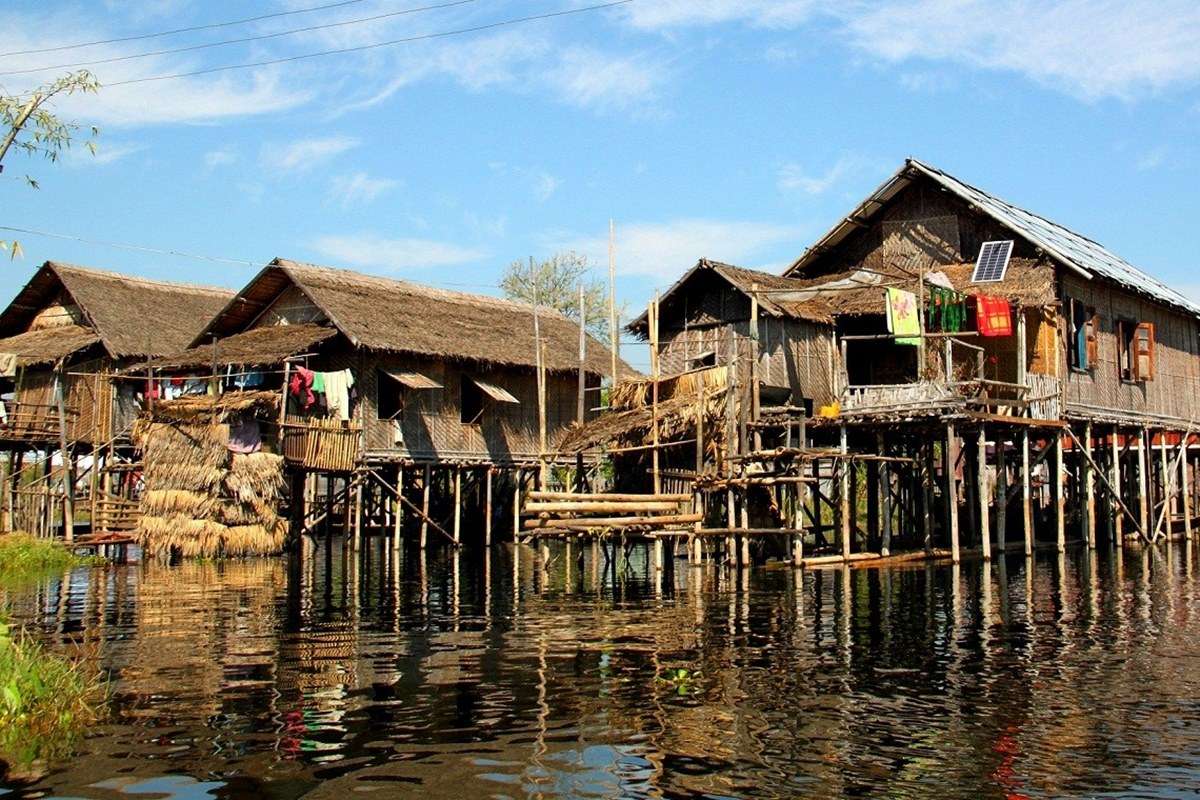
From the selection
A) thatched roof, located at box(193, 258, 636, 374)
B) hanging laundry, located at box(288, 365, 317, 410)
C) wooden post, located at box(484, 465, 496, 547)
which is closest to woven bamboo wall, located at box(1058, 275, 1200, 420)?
thatched roof, located at box(193, 258, 636, 374)

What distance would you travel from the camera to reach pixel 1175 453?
34.1 m

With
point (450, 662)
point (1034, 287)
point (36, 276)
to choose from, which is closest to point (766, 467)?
point (1034, 287)

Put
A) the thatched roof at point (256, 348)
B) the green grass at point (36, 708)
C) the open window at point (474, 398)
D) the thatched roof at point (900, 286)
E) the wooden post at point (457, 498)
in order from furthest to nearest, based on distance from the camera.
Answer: the open window at point (474, 398) → the wooden post at point (457, 498) → the thatched roof at point (256, 348) → the thatched roof at point (900, 286) → the green grass at point (36, 708)

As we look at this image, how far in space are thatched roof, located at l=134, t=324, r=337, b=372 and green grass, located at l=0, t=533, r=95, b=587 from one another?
15.6 feet

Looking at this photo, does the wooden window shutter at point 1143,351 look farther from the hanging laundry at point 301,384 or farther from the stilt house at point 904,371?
the hanging laundry at point 301,384

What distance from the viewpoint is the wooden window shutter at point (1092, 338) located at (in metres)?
27.9

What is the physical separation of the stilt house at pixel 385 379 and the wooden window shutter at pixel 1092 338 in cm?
1098

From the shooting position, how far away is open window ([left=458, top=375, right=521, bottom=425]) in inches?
1339

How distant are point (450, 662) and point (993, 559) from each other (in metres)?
16.1

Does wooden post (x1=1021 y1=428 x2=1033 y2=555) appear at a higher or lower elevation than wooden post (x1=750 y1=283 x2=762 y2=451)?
lower

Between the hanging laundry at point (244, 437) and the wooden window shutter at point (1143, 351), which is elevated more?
the wooden window shutter at point (1143, 351)

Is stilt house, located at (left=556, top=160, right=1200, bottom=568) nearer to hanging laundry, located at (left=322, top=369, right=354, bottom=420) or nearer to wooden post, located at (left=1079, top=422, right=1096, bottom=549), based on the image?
wooden post, located at (left=1079, top=422, right=1096, bottom=549)

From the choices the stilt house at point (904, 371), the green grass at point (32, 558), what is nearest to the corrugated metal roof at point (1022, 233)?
the stilt house at point (904, 371)

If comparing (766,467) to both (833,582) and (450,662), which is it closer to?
(833,582)
